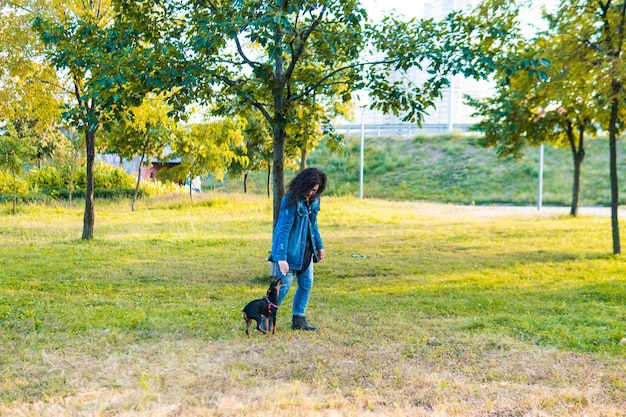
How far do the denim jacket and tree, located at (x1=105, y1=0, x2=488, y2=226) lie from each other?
7.52 feet

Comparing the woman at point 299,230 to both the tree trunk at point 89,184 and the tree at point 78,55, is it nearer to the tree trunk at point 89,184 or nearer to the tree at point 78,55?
the tree at point 78,55

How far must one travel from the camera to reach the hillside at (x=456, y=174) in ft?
110

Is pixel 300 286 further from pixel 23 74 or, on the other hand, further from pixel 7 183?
pixel 7 183

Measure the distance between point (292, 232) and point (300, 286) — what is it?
0.62 meters

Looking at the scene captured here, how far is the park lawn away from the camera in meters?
4.09

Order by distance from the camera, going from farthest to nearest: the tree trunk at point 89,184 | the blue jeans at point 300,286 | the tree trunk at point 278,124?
the tree trunk at point 89,184, the tree trunk at point 278,124, the blue jeans at point 300,286

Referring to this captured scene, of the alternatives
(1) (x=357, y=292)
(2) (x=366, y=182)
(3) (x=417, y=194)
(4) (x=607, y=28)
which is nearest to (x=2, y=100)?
(1) (x=357, y=292)

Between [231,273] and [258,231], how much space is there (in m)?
5.96

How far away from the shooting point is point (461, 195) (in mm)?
34562

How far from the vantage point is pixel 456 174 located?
127 ft

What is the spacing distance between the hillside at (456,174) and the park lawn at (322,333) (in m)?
21.3

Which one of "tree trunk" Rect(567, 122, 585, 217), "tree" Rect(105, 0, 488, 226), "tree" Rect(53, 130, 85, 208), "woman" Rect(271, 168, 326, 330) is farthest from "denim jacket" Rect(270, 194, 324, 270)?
"tree" Rect(53, 130, 85, 208)

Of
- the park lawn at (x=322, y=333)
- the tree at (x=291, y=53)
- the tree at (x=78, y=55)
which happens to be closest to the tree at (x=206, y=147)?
the park lawn at (x=322, y=333)

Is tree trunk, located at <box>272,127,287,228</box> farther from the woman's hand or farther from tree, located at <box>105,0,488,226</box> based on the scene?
the woman's hand
